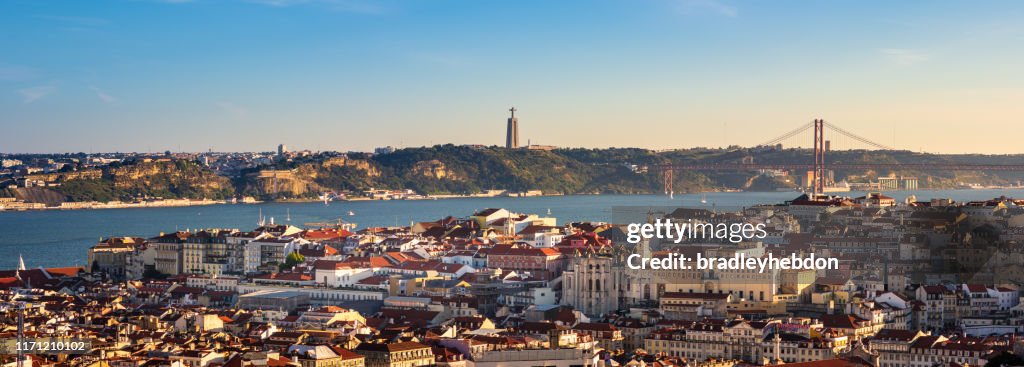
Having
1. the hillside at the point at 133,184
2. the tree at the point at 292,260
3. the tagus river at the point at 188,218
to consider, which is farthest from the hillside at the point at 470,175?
the tree at the point at 292,260

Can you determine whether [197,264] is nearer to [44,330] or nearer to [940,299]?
[44,330]

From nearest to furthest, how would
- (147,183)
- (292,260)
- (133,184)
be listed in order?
(292,260), (133,184), (147,183)

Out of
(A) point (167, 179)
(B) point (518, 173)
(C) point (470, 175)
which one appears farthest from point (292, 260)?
(C) point (470, 175)

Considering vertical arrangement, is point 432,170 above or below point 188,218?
above

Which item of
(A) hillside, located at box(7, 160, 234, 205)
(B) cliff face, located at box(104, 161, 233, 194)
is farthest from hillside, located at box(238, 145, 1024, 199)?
(A) hillside, located at box(7, 160, 234, 205)

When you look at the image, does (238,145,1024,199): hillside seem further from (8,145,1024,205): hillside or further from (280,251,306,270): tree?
(280,251,306,270): tree

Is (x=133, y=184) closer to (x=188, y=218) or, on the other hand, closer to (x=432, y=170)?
(x=432, y=170)

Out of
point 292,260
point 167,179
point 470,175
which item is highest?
point 470,175

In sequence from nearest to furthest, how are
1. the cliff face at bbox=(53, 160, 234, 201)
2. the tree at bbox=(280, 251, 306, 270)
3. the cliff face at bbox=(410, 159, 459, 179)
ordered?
the tree at bbox=(280, 251, 306, 270)
the cliff face at bbox=(53, 160, 234, 201)
the cliff face at bbox=(410, 159, 459, 179)
